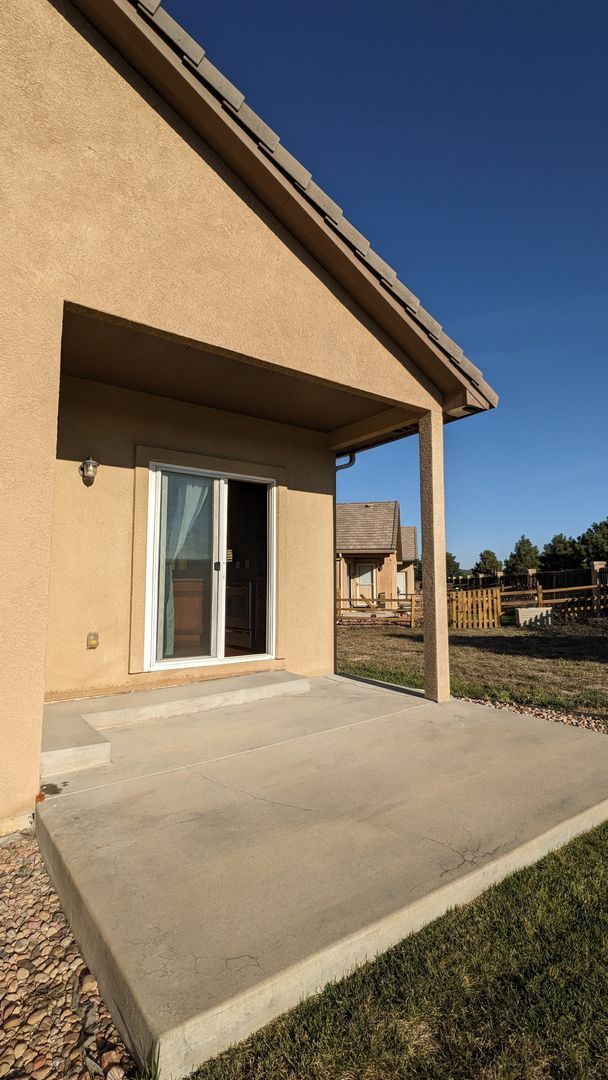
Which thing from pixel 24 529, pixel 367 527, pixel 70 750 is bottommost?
pixel 70 750

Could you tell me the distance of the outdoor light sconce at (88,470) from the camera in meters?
5.28

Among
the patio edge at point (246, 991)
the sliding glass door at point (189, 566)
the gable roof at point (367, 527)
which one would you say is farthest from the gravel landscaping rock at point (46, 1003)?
the gable roof at point (367, 527)

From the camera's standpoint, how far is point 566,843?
9.62 ft

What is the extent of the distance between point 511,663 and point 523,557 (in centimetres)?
4381

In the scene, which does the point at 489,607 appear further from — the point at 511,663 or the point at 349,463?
the point at 349,463

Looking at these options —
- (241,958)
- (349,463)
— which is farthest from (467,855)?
(349,463)

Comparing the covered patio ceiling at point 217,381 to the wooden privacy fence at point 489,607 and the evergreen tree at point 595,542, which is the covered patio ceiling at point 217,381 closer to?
the wooden privacy fence at point 489,607

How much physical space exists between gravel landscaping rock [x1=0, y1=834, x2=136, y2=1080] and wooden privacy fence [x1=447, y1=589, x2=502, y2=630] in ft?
58.7

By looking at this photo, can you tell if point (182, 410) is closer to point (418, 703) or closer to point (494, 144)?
point (418, 703)

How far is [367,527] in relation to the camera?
89.3 feet

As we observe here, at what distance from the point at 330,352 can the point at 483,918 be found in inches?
168

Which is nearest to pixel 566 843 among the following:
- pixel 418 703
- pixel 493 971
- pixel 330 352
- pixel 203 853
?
pixel 493 971

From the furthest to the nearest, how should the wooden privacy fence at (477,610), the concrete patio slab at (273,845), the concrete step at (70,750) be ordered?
1. the wooden privacy fence at (477,610)
2. the concrete step at (70,750)
3. the concrete patio slab at (273,845)

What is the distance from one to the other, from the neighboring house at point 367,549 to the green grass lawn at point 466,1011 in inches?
908
